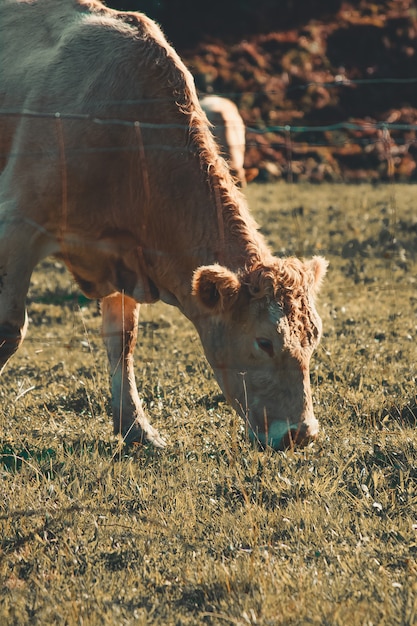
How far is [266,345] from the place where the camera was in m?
5.16

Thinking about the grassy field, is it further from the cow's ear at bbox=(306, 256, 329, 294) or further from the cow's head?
the cow's ear at bbox=(306, 256, 329, 294)

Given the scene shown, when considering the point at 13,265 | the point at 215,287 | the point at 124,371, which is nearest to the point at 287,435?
the point at 215,287

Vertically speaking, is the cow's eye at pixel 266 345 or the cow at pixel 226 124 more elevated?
the cow's eye at pixel 266 345

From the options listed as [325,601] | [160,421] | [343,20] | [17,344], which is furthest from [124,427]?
[343,20]

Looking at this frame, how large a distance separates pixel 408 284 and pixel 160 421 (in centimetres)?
488

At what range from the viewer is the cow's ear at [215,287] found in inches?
196

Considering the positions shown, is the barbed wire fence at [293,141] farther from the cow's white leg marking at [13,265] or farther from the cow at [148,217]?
the cow's white leg marking at [13,265]

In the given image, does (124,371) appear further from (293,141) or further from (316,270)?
(293,141)

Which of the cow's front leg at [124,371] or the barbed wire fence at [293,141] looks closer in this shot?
the barbed wire fence at [293,141]

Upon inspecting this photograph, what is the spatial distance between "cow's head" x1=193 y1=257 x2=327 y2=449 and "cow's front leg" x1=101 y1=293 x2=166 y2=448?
2.61 feet

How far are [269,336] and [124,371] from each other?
5.36 feet

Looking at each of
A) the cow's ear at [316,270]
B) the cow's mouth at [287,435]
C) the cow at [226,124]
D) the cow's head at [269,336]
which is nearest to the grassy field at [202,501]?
the cow's mouth at [287,435]

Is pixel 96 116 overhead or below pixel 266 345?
overhead

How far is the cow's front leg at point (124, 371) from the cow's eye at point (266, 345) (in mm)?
989
